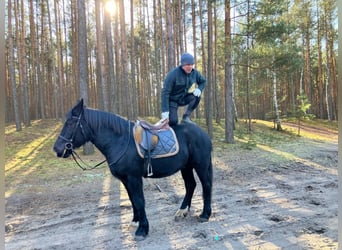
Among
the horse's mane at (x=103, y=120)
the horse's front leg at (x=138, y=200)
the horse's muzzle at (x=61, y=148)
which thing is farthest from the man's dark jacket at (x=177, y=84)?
the horse's muzzle at (x=61, y=148)

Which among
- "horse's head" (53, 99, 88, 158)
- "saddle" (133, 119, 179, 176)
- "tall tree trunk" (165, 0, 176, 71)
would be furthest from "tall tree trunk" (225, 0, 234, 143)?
"horse's head" (53, 99, 88, 158)

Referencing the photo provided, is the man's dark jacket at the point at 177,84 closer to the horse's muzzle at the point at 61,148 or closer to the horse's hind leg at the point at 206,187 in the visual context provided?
the horse's hind leg at the point at 206,187

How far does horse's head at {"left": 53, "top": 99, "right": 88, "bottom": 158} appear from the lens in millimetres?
3998

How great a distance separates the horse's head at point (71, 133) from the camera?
400 cm

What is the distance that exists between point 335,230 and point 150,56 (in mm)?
24557

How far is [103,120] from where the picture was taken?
14.0 ft

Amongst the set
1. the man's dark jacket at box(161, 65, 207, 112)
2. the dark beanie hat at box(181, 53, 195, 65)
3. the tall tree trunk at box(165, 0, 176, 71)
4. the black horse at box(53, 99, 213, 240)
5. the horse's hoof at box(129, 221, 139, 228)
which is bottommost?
the horse's hoof at box(129, 221, 139, 228)

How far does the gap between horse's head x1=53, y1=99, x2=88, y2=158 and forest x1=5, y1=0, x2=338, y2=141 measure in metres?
6.43

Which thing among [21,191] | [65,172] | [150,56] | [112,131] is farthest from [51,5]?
[112,131]

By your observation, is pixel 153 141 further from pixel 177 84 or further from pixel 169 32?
pixel 169 32

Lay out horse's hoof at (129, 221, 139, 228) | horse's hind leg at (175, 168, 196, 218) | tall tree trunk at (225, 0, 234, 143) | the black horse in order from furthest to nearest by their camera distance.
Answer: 1. tall tree trunk at (225, 0, 234, 143)
2. horse's hind leg at (175, 168, 196, 218)
3. horse's hoof at (129, 221, 139, 228)
4. the black horse

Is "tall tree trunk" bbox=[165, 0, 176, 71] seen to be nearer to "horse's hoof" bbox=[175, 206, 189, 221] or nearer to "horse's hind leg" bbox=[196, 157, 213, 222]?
"horse's hind leg" bbox=[196, 157, 213, 222]

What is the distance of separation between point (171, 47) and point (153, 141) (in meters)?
6.83

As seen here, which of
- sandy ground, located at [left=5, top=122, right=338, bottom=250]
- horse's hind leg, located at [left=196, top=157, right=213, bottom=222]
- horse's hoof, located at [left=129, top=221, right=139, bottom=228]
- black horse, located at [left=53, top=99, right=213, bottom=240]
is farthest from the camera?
horse's hind leg, located at [left=196, top=157, right=213, bottom=222]
